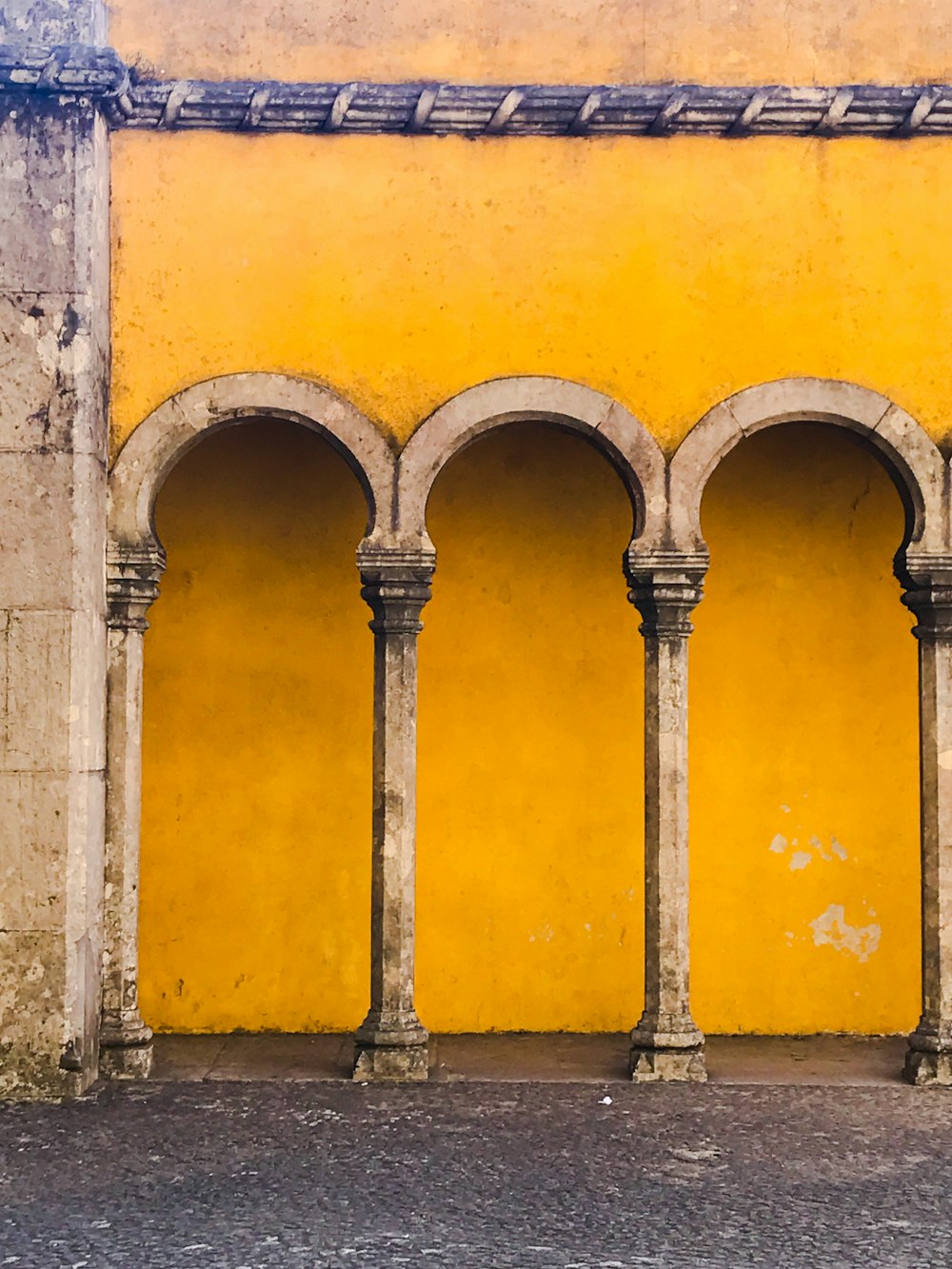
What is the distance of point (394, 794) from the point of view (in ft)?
25.8

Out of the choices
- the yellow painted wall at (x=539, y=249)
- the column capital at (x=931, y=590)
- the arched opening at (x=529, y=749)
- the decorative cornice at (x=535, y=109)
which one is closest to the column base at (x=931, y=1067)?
the arched opening at (x=529, y=749)

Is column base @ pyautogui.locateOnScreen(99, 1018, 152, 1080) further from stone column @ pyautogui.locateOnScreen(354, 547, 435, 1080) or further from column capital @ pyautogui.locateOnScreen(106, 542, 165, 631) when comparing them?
column capital @ pyautogui.locateOnScreen(106, 542, 165, 631)

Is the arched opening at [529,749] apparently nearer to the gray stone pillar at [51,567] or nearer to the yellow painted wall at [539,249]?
the yellow painted wall at [539,249]

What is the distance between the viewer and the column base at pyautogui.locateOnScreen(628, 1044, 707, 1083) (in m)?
7.71

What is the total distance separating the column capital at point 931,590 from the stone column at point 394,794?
8.03ft

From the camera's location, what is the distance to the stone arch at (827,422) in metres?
7.86

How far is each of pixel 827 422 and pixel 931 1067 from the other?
130 inches

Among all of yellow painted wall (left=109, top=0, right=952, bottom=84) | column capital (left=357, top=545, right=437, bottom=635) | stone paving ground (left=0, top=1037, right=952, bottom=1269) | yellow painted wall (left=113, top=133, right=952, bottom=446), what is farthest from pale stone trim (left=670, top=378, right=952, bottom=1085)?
yellow painted wall (left=109, top=0, right=952, bottom=84)

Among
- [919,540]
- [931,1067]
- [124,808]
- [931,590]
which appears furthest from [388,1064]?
[919,540]

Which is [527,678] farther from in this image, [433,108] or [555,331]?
[433,108]

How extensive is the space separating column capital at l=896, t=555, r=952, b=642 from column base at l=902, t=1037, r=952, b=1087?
207 cm

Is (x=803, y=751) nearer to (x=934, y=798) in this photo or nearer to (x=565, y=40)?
(x=934, y=798)

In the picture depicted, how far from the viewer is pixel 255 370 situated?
7.98 m

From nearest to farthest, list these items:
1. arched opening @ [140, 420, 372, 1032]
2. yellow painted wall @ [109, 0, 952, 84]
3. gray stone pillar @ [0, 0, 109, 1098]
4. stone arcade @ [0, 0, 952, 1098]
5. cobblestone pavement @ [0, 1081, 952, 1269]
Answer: cobblestone pavement @ [0, 1081, 952, 1269]
gray stone pillar @ [0, 0, 109, 1098]
stone arcade @ [0, 0, 952, 1098]
yellow painted wall @ [109, 0, 952, 84]
arched opening @ [140, 420, 372, 1032]
